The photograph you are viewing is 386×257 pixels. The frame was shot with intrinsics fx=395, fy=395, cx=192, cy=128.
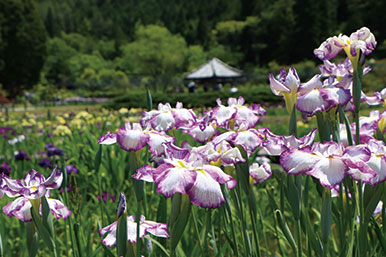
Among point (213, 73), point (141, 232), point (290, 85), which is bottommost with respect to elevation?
point (141, 232)

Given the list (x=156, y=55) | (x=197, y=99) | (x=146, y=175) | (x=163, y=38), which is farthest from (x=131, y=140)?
(x=163, y=38)

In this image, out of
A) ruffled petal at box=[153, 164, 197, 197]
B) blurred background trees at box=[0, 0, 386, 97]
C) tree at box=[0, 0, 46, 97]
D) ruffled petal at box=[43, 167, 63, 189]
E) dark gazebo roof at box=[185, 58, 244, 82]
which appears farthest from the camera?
blurred background trees at box=[0, 0, 386, 97]

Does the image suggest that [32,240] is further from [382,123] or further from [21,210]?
A: [382,123]

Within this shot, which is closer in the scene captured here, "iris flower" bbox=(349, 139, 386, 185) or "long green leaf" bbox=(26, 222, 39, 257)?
"iris flower" bbox=(349, 139, 386, 185)

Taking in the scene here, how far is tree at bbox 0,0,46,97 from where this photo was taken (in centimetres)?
→ 2941

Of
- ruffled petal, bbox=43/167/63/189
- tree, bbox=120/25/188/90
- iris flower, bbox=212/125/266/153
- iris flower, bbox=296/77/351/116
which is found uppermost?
tree, bbox=120/25/188/90

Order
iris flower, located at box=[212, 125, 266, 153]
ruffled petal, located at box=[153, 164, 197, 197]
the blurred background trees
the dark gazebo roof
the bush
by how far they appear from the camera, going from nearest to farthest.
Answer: ruffled petal, located at box=[153, 164, 197, 197] → iris flower, located at box=[212, 125, 266, 153] → the bush → the dark gazebo roof → the blurred background trees

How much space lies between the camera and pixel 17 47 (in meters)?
29.7

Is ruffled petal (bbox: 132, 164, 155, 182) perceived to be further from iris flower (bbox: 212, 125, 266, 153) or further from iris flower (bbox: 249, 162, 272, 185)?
iris flower (bbox: 249, 162, 272, 185)

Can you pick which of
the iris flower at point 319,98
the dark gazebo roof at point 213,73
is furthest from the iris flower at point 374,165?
the dark gazebo roof at point 213,73

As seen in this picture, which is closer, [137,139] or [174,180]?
[174,180]

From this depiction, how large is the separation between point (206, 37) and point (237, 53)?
888cm

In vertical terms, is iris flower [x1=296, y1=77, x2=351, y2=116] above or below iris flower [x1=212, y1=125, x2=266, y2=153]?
above

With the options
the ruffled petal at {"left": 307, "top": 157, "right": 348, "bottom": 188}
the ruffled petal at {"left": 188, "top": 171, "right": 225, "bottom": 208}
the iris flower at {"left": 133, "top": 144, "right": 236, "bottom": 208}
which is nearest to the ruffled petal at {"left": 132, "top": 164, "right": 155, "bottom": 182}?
the iris flower at {"left": 133, "top": 144, "right": 236, "bottom": 208}
